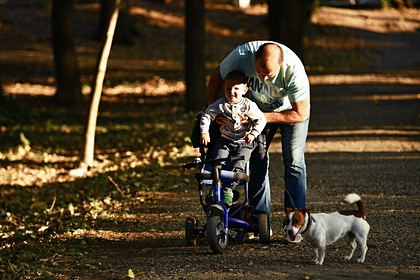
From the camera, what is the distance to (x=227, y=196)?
7648 mm

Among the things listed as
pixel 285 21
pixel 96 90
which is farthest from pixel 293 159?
pixel 285 21

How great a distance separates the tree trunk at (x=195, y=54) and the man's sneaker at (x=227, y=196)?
40.7ft

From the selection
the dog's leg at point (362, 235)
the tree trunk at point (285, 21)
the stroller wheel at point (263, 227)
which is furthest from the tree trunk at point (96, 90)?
the tree trunk at point (285, 21)

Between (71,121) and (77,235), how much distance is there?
39.9ft

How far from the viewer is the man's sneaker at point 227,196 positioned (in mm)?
7630

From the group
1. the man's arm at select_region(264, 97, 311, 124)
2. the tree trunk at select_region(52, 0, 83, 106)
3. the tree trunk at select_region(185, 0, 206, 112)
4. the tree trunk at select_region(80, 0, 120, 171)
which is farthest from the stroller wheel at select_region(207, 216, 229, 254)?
the tree trunk at select_region(52, 0, 83, 106)

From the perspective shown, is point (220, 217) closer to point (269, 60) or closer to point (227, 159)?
point (227, 159)

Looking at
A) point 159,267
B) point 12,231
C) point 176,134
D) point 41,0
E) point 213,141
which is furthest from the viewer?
point 41,0

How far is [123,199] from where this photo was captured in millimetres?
11320

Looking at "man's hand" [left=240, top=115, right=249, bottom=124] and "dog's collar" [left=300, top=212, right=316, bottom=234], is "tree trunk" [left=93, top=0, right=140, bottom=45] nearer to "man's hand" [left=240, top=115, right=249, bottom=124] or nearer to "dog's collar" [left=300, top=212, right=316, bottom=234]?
"man's hand" [left=240, top=115, right=249, bottom=124]

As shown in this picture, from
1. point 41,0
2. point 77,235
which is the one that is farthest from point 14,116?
point 41,0

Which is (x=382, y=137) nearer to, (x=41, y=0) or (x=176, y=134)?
(x=176, y=134)

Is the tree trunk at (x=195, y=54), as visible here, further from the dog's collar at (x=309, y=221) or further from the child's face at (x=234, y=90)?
the dog's collar at (x=309, y=221)

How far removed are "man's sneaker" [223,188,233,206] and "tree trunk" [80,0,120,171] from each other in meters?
6.86
